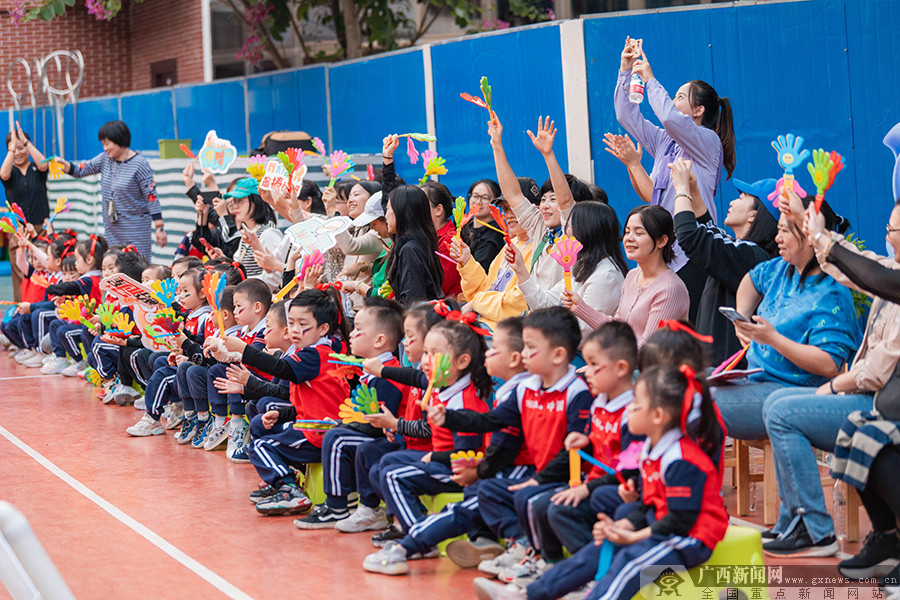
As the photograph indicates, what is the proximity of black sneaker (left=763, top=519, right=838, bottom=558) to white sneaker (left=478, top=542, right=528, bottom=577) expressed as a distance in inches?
32.6

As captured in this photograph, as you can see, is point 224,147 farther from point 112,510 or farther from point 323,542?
point 323,542

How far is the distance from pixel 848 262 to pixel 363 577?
1.92m

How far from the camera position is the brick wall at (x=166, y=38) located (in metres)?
14.7

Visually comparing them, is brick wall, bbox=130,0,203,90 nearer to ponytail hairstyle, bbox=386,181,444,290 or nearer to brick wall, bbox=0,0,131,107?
brick wall, bbox=0,0,131,107

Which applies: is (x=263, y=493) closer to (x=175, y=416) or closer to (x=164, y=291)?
(x=164, y=291)

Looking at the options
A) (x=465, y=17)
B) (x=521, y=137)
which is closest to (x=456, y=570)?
(x=521, y=137)

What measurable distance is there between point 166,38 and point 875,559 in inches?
545

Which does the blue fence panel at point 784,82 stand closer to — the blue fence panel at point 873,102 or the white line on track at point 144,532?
the blue fence panel at point 873,102

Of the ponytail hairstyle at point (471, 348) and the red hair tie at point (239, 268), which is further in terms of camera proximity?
the red hair tie at point (239, 268)

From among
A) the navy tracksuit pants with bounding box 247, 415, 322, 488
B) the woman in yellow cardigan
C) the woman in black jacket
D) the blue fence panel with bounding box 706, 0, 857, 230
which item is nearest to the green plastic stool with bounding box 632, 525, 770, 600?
the woman in yellow cardigan

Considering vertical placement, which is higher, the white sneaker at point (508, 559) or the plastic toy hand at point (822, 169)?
the plastic toy hand at point (822, 169)

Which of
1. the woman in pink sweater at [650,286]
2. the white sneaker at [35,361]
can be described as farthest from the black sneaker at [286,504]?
the white sneaker at [35,361]

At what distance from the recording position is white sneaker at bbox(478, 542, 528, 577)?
367cm

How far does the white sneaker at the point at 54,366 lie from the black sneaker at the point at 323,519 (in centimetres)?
476
